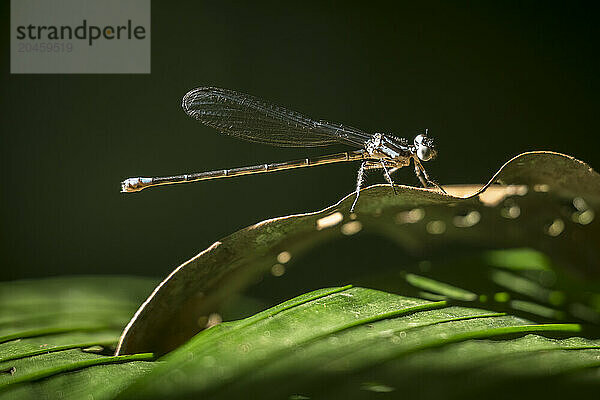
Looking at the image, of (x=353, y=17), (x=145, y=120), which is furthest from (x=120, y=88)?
(x=353, y=17)

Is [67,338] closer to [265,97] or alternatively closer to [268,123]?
Result: [268,123]

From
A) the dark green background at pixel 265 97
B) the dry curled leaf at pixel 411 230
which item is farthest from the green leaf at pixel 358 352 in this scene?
the dark green background at pixel 265 97

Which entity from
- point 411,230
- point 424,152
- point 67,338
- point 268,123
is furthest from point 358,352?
point 268,123

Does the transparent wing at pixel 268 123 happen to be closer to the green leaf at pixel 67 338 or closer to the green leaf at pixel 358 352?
the green leaf at pixel 67 338

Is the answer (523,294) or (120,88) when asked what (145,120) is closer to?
(120,88)

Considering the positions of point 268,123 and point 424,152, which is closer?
point 424,152
